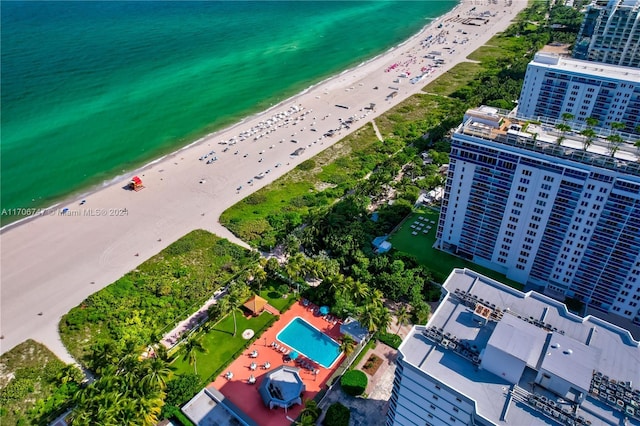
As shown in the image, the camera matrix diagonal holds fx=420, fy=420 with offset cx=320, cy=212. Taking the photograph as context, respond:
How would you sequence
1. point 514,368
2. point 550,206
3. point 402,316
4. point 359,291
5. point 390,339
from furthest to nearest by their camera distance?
point 359,291 < point 390,339 < point 402,316 < point 550,206 < point 514,368

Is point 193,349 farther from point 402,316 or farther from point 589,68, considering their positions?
point 589,68

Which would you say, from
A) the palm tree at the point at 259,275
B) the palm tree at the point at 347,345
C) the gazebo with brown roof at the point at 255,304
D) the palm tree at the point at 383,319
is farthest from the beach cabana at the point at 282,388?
the palm tree at the point at 259,275

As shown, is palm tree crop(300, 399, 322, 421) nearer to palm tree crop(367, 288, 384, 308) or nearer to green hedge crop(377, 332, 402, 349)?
green hedge crop(377, 332, 402, 349)

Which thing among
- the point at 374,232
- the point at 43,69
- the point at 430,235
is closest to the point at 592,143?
the point at 430,235

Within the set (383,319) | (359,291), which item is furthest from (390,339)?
(359,291)

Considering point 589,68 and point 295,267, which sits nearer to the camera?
point 295,267

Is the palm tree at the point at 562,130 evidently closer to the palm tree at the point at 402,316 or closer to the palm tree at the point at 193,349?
the palm tree at the point at 402,316
